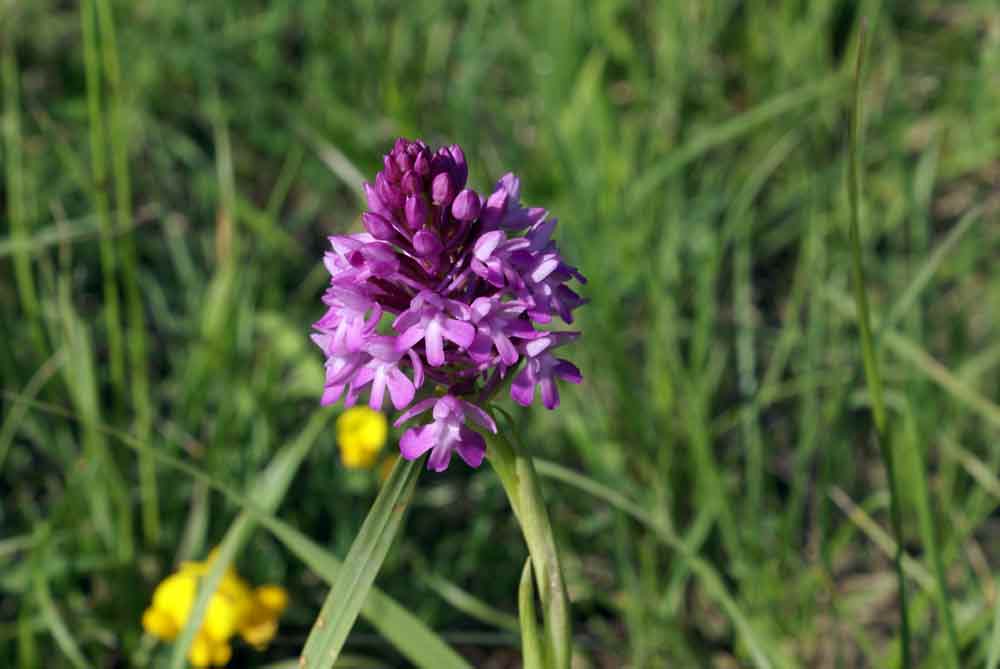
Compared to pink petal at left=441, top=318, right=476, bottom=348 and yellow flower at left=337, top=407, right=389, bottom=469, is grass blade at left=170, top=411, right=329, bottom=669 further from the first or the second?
pink petal at left=441, top=318, right=476, bottom=348

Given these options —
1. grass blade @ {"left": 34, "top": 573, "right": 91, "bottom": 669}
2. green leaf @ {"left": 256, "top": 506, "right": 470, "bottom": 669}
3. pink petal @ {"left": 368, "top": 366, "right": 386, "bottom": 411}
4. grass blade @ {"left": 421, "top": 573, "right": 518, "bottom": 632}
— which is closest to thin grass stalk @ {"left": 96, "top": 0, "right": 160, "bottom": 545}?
grass blade @ {"left": 34, "top": 573, "right": 91, "bottom": 669}

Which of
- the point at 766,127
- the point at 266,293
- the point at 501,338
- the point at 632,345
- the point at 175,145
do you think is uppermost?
the point at 766,127

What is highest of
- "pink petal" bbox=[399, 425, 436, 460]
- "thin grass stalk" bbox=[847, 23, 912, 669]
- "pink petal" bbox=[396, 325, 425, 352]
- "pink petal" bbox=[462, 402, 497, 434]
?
"thin grass stalk" bbox=[847, 23, 912, 669]

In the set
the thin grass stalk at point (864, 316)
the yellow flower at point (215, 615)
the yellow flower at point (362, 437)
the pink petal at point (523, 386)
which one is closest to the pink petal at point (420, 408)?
the pink petal at point (523, 386)

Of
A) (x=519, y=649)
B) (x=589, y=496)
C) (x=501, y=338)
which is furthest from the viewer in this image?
(x=589, y=496)

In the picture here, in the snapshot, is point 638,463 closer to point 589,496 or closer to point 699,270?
point 589,496

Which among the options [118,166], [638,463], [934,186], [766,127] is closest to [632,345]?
[638,463]
